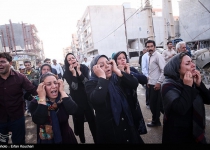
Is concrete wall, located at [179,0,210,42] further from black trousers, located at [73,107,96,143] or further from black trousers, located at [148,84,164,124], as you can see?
black trousers, located at [73,107,96,143]

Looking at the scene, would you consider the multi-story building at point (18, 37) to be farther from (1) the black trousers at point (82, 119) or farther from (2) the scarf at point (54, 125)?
(1) the black trousers at point (82, 119)

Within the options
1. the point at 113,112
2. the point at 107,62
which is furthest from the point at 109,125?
the point at 107,62

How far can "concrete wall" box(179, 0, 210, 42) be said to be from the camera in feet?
39.5

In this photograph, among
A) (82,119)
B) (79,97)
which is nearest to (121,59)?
(79,97)

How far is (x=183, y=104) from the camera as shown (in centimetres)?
131

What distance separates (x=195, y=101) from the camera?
1.37 meters

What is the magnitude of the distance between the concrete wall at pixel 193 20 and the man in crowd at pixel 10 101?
46.6 ft

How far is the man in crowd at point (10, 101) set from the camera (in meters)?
1.81

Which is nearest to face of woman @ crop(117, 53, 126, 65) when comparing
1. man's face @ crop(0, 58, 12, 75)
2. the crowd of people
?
the crowd of people

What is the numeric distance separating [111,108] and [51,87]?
661 mm

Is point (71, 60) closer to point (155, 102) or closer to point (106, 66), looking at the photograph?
point (106, 66)

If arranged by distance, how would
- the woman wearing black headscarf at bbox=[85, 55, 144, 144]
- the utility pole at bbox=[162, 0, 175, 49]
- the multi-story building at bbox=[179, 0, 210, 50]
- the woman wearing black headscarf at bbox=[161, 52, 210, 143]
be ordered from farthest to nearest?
the multi-story building at bbox=[179, 0, 210, 50]
the utility pole at bbox=[162, 0, 175, 49]
the woman wearing black headscarf at bbox=[85, 55, 144, 144]
the woman wearing black headscarf at bbox=[161, 52, 210, 143]

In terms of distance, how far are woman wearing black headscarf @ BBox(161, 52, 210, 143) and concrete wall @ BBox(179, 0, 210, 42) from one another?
13.3 m

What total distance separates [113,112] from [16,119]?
1.35m
